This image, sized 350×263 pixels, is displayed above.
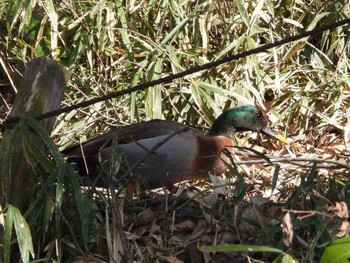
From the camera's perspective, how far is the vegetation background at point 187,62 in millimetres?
6340

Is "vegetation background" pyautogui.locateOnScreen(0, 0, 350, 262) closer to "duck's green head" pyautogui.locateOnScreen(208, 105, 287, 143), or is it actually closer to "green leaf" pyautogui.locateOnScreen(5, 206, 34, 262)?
"duck's green head" pyautogui.locateOnScreen(208, 105, 287, 143)

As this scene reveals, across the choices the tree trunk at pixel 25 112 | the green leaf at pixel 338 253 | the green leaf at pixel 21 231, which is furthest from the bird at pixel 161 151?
the green leaf at pixel 338 253

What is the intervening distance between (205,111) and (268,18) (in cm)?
84

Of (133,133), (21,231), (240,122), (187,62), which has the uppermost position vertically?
(21,231)

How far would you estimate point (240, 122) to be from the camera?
6207 millimetres

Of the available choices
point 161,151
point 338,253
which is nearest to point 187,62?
point 161,151

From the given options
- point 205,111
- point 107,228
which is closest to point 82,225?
point 107,228

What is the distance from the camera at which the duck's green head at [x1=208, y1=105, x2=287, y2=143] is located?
20.2 ft

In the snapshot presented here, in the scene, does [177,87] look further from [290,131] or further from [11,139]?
[11,139]

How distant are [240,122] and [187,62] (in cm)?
67

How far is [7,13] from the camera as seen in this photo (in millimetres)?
6152

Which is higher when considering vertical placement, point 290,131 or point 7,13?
point 7,13

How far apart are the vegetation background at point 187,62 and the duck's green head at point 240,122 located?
13 centimetres

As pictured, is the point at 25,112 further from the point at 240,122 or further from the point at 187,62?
the point at 187,62
